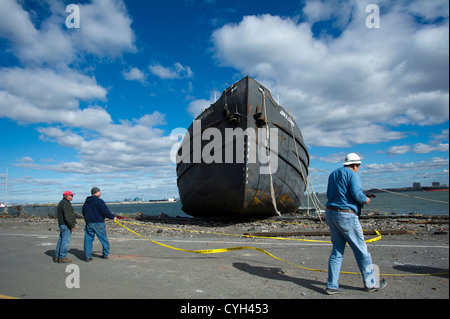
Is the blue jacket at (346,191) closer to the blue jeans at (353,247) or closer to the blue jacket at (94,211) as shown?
the blue jeans at (353,247)

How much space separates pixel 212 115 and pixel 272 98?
7.77 feet

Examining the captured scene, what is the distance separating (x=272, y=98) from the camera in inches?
416

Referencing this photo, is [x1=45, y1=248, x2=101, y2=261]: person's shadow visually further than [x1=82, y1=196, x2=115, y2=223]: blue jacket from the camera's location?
Yes

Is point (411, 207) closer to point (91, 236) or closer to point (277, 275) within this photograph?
point (277, 275)

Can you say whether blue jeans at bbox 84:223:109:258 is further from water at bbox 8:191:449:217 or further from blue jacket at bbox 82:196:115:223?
water at bbox 8:191:449:217

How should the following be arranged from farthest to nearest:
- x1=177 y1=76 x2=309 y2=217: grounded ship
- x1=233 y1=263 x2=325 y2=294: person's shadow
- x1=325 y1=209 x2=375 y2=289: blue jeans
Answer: x1=177 y1=76 x2=309 y2=217: grounded ship < x1=233 y1=263 x2=325 y2=294: person's shadow < x1=325 y1=209 x2=375 y2=289: blue jeans

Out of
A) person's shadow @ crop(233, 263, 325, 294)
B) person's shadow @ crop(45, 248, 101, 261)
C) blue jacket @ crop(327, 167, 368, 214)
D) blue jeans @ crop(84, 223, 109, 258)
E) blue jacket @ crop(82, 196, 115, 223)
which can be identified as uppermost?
blue jacket @ crop(327, 167, 368, 214)

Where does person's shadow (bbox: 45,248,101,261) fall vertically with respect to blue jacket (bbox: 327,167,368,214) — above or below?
below

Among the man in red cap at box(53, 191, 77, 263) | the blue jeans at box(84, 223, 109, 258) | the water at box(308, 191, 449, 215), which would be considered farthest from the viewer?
the water at box(308, 191, 449, 215)

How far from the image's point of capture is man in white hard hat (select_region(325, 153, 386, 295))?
3.22 m

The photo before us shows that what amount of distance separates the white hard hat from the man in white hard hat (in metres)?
0.12

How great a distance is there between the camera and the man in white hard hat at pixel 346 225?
3.22 metres

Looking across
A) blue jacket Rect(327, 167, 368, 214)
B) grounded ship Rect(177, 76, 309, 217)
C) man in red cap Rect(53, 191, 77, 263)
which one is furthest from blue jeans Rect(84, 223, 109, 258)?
grounded ship Rect(177, 76, 309, 217)
